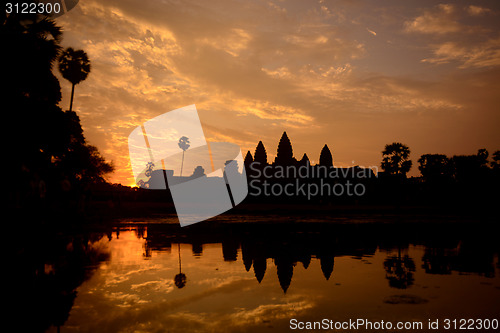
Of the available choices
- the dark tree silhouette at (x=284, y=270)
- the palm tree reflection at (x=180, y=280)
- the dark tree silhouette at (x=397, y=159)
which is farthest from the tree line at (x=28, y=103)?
the dark tree silhouette at (x=397, y=159)

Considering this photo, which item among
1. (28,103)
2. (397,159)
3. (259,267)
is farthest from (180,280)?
(397,159)

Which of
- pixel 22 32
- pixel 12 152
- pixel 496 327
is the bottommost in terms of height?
pixel 496 327

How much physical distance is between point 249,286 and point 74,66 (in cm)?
3615

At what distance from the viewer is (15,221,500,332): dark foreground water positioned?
6.15 metres

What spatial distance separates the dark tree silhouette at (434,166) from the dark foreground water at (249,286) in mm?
92908

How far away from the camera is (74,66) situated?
122 ft

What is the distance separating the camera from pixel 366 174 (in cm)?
8994

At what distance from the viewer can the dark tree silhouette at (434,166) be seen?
97.6 meters

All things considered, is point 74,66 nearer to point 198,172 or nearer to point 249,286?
point 249,286

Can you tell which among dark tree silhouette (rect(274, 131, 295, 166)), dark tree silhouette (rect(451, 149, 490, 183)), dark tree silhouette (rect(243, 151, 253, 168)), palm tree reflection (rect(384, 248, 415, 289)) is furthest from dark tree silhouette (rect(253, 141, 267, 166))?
palm tree reflection (rect(384, 248, 415, 289))

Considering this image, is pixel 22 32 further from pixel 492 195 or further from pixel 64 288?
pixel 492 195

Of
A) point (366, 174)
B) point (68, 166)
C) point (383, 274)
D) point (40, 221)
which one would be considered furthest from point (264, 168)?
point (383, 274)

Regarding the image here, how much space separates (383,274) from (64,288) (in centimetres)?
772

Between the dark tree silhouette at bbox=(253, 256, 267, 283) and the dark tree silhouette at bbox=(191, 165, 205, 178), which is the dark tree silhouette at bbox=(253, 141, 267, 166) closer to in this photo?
the dark tree silhouette at bbox=(191, 165, 205, 178)
